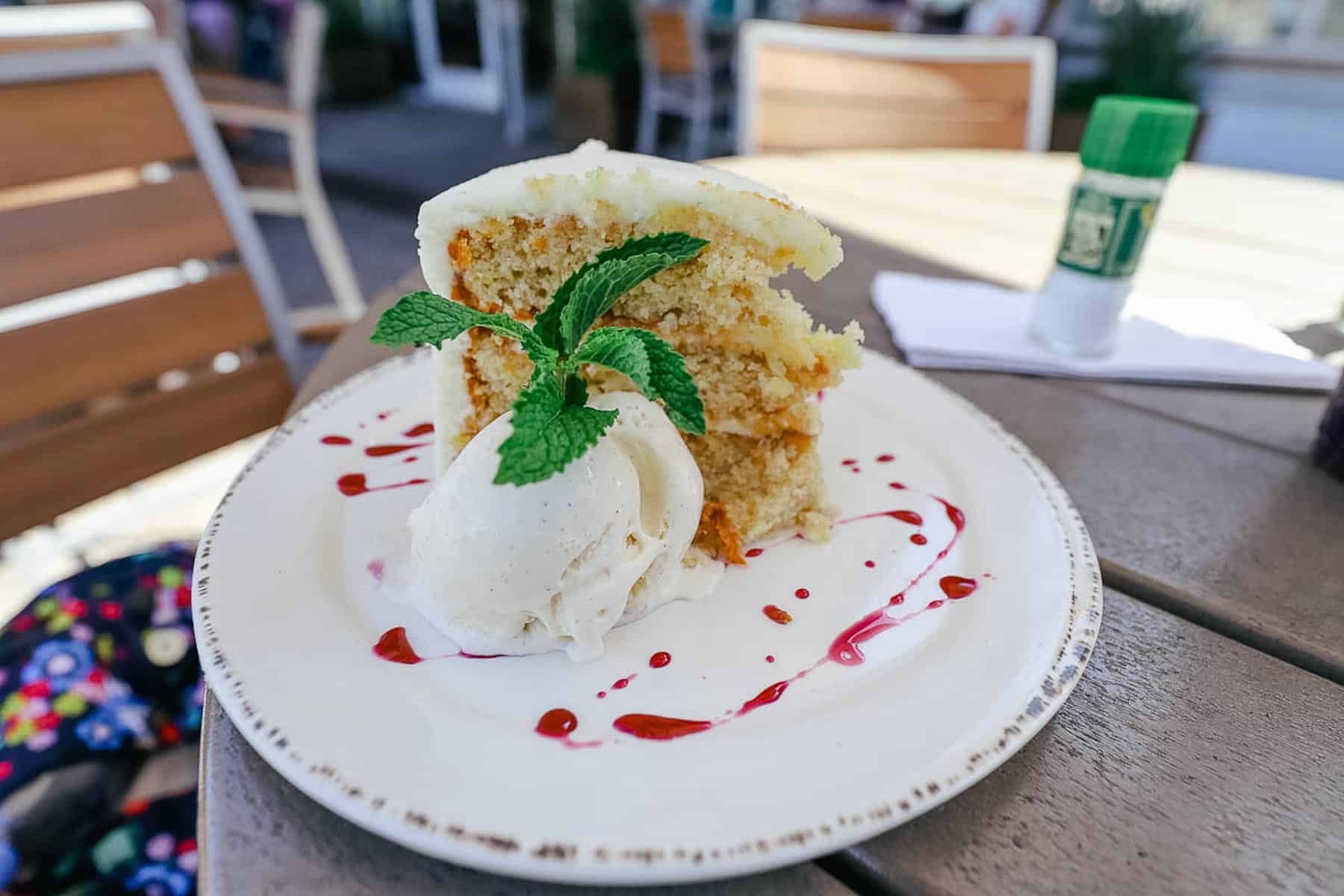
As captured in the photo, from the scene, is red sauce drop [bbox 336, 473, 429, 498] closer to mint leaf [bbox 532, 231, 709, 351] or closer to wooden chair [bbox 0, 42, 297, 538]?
mint leaf [bbox 532, 231, 709, 351]

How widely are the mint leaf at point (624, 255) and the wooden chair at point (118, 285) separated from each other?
90 cm

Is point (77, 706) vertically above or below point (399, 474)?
below

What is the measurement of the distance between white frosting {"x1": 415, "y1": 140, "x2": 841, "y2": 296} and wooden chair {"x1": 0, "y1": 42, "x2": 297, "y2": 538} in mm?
750

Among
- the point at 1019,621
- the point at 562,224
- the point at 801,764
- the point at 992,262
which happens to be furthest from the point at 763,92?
the point at 801,764

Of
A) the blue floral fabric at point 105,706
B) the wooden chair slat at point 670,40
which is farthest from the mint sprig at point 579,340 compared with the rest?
the wooden chair slat at point 670,40

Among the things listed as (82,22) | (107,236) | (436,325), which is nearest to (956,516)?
(436,325)

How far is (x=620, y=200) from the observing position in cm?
75

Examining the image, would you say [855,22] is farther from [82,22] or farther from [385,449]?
[385,449]

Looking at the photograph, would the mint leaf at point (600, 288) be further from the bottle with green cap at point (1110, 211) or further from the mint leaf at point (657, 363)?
the bottle with green cap at point (1110, 211)

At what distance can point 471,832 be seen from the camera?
1.53 feet

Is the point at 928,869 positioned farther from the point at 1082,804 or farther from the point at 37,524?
the point at 37,524

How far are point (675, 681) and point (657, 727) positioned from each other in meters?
0.06

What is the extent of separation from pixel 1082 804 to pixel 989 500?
353 millimetres

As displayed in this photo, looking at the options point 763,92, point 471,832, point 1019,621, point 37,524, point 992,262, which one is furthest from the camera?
point 763,92
